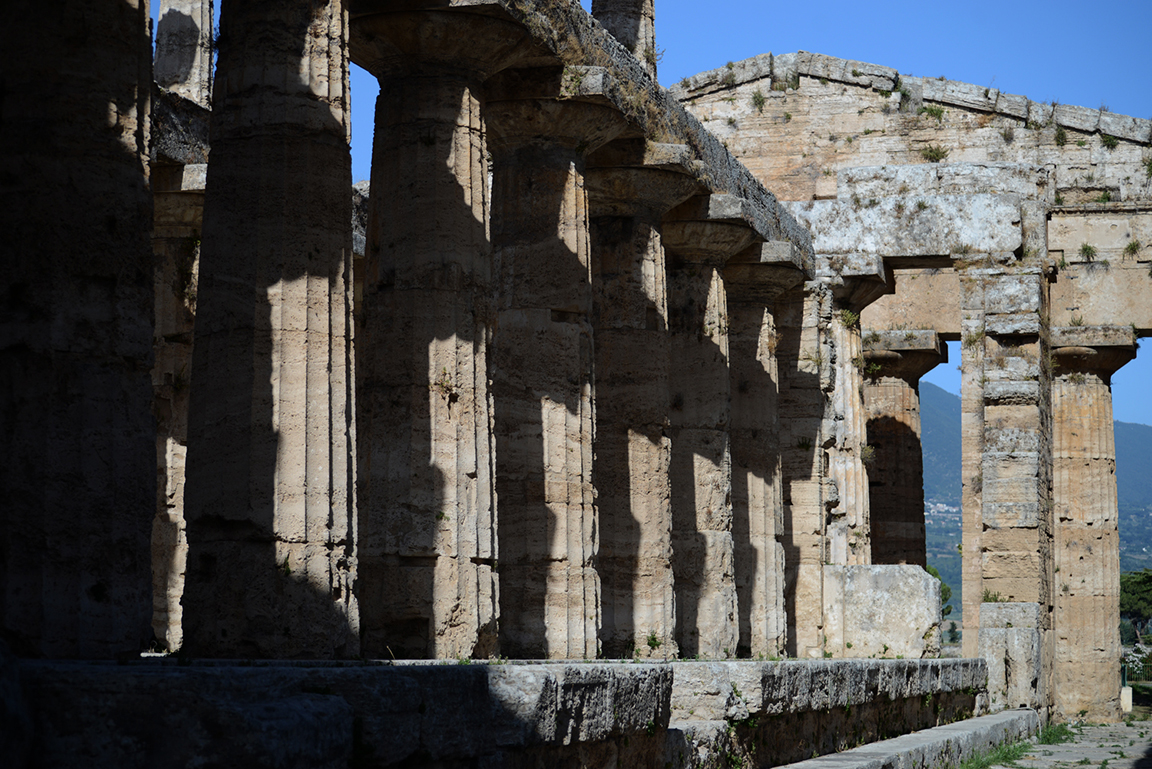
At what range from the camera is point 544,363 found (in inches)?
513

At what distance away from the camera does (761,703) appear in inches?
434

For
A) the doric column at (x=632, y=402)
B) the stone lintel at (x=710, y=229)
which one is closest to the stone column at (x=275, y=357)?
the doric column at (x=632, y=402)

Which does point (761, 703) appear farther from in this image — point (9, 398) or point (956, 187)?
point (956, 187)

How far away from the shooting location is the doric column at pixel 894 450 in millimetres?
26781

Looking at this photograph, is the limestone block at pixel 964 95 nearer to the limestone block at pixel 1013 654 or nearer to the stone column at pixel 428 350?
the limestone block at pixel 1013 654

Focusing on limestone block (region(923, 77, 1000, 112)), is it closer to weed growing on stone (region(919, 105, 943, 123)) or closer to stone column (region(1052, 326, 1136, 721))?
weed growing on stone (region(919, 105, 943, 123))

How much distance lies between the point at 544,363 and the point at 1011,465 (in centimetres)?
1088

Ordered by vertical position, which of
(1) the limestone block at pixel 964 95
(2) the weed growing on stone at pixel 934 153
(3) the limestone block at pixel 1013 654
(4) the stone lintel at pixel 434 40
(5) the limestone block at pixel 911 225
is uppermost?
(1) the limestone block at pixel 964 95

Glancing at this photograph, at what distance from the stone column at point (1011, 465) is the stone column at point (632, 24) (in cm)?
826

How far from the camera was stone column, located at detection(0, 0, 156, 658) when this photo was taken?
24.1 feet

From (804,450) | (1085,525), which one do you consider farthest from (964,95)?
(804,450)

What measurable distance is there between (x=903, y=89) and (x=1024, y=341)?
25.9 feet

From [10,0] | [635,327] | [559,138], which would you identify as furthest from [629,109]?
[10,0]

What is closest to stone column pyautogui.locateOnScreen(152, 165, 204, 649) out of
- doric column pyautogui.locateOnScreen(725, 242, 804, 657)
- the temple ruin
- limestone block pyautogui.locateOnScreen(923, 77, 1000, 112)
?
the temple ruin
